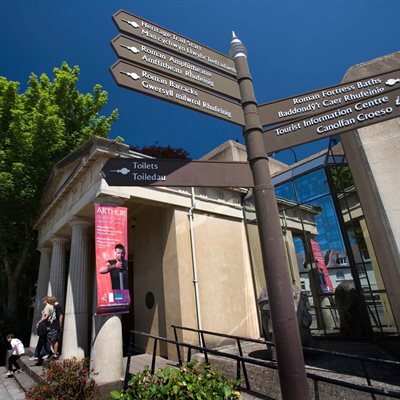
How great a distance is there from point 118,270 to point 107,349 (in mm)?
1992

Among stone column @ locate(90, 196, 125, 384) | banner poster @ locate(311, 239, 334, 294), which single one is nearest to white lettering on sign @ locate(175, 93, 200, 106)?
stone column @ locate(90, 196, 125, 384)

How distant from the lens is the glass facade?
8.25 m

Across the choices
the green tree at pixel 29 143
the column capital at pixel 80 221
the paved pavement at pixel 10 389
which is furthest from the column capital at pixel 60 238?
the paved pavement at pixel 10 389

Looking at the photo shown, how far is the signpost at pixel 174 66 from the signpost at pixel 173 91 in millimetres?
74

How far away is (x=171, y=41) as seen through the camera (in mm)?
2957

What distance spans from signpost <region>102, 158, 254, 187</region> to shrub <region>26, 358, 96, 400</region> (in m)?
4.82

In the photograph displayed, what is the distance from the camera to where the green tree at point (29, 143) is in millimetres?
14508

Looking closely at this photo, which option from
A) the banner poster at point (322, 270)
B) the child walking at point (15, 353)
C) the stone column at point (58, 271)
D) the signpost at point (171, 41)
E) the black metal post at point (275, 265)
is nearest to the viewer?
the black metal post at point (275, 265)

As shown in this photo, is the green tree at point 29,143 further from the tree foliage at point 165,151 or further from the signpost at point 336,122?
the signpost at point 336,122

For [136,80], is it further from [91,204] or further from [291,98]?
[91,204]

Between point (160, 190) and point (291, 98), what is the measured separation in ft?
24.9

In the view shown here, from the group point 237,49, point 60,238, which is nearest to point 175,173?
point 237,49

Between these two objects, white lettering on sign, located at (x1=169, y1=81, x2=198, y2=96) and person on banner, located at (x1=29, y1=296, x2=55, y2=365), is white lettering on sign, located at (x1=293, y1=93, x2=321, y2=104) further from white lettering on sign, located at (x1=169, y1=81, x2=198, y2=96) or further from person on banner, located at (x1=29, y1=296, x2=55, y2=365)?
person on banner, located at (x1=29, y1=296, x2=55, y2=365)

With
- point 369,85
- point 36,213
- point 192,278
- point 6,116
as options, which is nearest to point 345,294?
point 192,278
